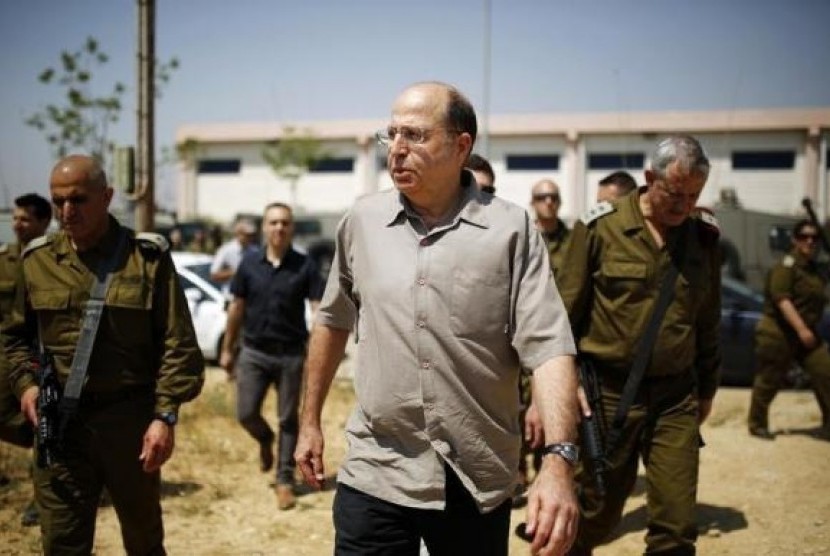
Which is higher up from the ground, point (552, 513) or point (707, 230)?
point (707, 230)

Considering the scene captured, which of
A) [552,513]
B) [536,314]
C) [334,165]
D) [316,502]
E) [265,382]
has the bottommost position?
[316,502]

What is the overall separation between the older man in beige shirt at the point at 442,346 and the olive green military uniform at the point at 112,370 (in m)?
1.26

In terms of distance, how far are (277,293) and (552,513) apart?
13.6 ft

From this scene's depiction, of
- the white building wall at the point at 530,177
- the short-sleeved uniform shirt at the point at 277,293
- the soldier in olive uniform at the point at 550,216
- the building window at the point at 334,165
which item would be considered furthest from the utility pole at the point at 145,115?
the building window at the point at 334,165

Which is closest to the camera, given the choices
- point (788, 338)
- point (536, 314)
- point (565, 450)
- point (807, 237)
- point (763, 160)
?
point (565, 450)

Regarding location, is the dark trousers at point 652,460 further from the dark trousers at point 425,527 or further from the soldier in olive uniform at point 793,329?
the soldier in olive uniform at point 793,329

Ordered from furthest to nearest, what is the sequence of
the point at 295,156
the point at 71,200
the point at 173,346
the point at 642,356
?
the point at 295,156, the point at 642,356, the point at 173,346, the point at 71,200

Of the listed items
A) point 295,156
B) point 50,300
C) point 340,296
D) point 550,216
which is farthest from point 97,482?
point 295,156

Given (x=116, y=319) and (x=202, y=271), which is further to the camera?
(x=202, y=271)

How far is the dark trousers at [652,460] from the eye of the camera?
11.3 ft

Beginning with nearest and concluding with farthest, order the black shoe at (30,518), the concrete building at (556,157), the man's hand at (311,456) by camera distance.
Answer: the man's hand at (311,456) → the black shoe at (30,518) → the concrete building at (556,157)

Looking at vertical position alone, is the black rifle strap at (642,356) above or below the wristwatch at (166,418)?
above

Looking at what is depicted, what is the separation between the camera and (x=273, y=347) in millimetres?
5762

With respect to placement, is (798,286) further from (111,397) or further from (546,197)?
(111,397)
